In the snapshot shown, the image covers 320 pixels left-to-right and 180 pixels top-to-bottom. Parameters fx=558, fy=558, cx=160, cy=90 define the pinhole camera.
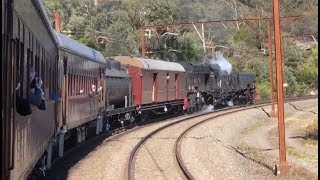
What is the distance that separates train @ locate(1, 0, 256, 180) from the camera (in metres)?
4.43

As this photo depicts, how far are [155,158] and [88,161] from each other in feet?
6.65

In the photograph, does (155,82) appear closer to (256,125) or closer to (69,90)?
(256,125)

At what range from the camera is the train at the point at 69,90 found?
4.43 meters

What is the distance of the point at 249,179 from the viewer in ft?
43.7

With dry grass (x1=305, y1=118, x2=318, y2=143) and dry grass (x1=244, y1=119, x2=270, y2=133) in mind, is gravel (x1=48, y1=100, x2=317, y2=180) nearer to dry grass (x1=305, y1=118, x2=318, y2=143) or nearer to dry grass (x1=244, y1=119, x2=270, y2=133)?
dry grass (x1=244, y1=119, x2=270, y2=133)

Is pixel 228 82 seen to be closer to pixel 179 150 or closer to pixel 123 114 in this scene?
pixel 123 114

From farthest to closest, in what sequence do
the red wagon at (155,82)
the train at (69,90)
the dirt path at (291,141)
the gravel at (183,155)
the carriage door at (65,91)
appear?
the red wagon at (155,82), the dirt path at (291,141), the gravel at (183,155), the carriage door at (65,91), the train at (69,90)

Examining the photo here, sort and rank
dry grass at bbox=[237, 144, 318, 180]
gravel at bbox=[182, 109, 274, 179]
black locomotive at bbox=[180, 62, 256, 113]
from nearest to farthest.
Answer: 1. gravel at bbox=[182, 109, 274, 179]
2. dry grass at bbox=[237, 144, 318, 180]
3. black locomotive at bbox=[180, 62, 256, 113]

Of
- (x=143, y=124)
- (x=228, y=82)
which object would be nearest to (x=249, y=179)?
(x=143, y=124)

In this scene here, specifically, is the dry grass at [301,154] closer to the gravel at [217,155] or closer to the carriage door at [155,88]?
the gravel at [217,155]

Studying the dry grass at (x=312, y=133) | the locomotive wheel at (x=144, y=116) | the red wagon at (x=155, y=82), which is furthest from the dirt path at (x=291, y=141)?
the locomotive wheel at (x=144, y=116)

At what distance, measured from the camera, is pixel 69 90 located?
13.1 meters

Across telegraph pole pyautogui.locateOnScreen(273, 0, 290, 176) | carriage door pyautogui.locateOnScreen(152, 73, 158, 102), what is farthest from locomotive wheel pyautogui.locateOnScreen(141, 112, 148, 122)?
telegraph pole pyautogui.locateOnScreen(273, 0, 290, 176)

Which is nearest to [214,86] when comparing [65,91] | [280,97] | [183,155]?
[183,155]
